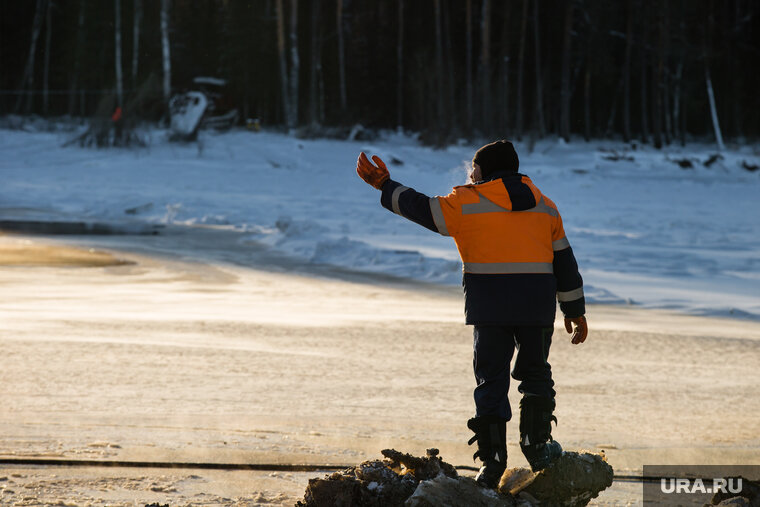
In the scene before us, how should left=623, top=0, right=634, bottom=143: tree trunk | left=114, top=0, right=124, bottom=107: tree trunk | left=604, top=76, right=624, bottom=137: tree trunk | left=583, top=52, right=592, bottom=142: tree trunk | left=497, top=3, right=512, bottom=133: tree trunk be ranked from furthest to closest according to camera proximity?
left=604, top=76, right=624, bottom=137: tree trunk < left=583, top=52, right=592, bottom=142: tree trunk < left=623, top=0, right=634, bottom=143: tree trunk < left=497, top=3, right=512, bottom=133: tree trunk < left=114, top=0, right=124, bottom=107: tree trunk

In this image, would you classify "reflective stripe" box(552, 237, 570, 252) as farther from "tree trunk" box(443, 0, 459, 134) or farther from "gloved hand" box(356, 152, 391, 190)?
"tree trunk" box(443, 0, 459, 134)

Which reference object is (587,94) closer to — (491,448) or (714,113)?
(714,113)

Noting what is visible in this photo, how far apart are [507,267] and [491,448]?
609mm

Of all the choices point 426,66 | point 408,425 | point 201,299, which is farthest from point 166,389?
point 426,66

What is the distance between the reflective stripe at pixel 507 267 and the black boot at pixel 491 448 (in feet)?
1.61

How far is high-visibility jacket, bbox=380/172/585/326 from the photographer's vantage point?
10.8 feet

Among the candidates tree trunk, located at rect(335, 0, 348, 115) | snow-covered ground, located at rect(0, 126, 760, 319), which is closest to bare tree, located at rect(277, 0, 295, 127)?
tree trunk, located at rect(335, 0, 348, 115)

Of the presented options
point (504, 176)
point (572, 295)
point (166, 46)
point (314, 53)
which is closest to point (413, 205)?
point (504, 176)

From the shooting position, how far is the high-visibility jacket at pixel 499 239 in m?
3.29

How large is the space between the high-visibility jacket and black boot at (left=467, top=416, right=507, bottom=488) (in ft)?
1.12

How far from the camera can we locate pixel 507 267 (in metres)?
3.30

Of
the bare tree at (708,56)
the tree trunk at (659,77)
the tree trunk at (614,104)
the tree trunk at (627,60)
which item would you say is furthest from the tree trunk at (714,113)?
the tree trunk at (614,104)

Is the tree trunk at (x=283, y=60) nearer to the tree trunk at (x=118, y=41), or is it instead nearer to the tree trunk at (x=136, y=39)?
the tree trunk at (x=136, y=39)

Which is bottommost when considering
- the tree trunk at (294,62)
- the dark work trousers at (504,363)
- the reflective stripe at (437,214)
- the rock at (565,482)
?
the rock at (565,482)
